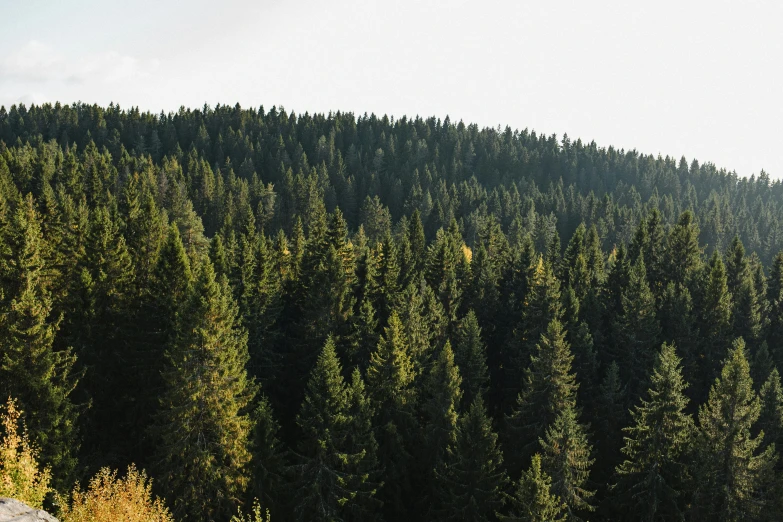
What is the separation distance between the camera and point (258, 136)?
167750 mm

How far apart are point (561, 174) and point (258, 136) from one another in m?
98.6

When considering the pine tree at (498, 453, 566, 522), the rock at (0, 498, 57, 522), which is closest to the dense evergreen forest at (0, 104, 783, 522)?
the pine tree at (498, 453, 566, 522)

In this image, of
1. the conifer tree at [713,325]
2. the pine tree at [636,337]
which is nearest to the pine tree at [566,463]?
the pine tree at [636,337]

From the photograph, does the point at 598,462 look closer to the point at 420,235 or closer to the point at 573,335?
the point at 573,335

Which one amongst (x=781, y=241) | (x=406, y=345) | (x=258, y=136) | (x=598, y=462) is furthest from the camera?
(x=258, y=136)

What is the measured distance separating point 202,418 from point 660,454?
28.3m

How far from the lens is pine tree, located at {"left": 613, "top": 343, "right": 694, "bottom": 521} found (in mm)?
33062

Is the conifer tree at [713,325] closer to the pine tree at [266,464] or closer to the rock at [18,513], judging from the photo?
the pine tree at [266,464]

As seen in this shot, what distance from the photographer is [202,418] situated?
98.5 feet

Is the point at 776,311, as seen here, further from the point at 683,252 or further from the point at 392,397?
the point at 392,397

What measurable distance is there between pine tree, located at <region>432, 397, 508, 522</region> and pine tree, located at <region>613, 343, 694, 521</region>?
27.2ft

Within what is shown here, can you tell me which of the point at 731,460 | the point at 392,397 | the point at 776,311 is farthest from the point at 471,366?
the point at 776,311

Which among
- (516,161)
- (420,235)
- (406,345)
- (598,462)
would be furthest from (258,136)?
(598,462)

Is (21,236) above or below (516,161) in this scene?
below
